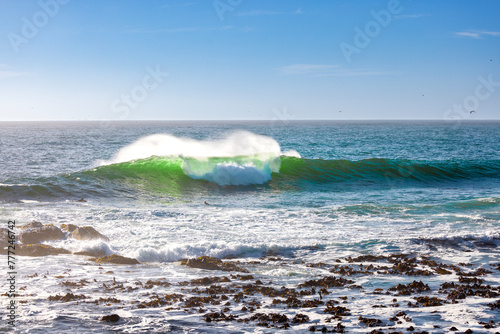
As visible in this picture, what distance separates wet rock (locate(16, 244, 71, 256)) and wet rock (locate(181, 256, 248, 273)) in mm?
2831

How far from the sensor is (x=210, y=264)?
335 inches

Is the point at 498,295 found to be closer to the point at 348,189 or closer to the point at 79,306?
the point at 79,306

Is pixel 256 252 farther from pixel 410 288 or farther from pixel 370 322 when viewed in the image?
pixel 370 322

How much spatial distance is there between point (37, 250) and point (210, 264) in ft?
12.5

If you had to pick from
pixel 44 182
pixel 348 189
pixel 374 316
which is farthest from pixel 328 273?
pixel 44 182

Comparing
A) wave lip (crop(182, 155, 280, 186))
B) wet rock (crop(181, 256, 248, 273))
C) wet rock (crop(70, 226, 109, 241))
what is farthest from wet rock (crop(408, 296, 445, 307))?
wave lip (crop(182, 155, 280, 186))

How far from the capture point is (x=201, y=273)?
805 cm

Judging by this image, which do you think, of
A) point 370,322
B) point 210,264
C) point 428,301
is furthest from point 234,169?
point 370,322

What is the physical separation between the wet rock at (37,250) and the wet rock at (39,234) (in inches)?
20.5

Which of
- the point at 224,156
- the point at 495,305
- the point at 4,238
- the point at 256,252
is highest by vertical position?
the point at 224,156

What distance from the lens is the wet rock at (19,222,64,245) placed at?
972 centimetres

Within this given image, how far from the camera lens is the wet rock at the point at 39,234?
9719mm

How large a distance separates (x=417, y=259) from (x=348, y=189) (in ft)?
40.6

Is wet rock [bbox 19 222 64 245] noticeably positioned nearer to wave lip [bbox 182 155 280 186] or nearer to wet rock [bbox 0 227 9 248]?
wet rock [bbox 0 227 9 248]
